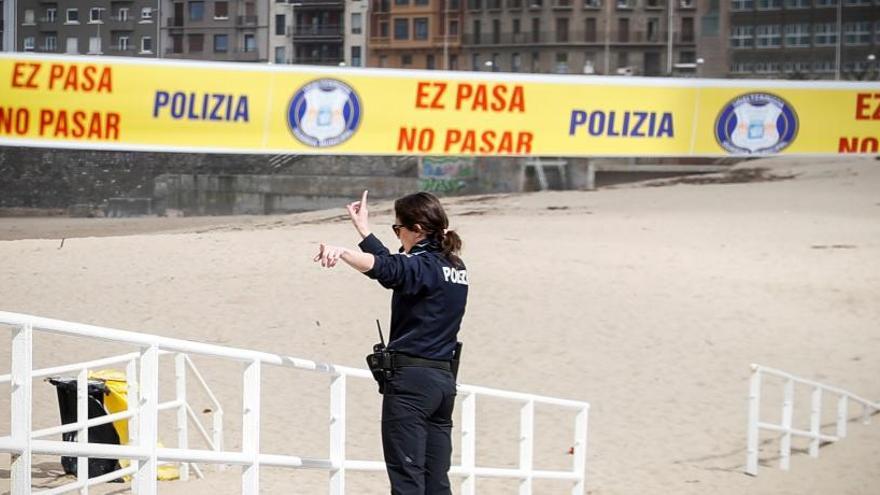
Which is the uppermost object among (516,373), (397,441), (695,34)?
(695,34)

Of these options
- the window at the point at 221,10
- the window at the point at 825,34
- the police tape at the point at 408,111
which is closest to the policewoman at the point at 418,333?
the police tape at the point at 408,111

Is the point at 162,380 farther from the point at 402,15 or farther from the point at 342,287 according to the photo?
the point at 402,15

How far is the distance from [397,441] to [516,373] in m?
9.05

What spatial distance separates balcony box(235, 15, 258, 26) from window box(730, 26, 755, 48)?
241 inches

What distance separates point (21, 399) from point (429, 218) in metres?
1.50

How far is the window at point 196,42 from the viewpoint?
50.0 ft

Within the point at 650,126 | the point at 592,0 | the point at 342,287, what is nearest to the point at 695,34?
the point at 592,0

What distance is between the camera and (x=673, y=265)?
18000 mm

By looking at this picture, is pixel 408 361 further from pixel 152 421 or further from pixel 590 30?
pixel 590 30

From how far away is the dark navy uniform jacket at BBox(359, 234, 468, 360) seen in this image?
4855 millimetres

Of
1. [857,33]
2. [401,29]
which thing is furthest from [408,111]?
[857,33]

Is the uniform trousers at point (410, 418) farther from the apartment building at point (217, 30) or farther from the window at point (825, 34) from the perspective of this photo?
the window at point (825, 34)

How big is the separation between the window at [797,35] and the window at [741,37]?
0.44 m

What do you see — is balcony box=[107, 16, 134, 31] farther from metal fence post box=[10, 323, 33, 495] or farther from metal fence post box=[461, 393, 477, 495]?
metal fence post box=[10, 323, 33, 495]
